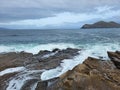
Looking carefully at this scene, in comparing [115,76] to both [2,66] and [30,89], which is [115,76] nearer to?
[30,89]

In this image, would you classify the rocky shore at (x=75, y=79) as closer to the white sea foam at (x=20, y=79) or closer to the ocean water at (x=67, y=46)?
the white sea foam at (x=20, y=79)

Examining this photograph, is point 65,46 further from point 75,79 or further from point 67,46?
point 75,79

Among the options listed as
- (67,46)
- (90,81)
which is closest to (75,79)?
(90,81)

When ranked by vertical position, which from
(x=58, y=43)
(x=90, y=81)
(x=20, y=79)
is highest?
(x=90, y=81)

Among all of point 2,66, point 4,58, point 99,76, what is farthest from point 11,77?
point 4,58

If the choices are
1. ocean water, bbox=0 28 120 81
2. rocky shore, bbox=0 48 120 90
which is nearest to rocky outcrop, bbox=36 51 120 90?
rocky shore, bbox=0 48 120 90

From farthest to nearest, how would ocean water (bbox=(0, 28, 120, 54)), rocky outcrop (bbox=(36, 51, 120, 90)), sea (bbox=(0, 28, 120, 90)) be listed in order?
ocean water (bbox=(0, 28, 120, 54)) < sea (bbox=(0, 28, 120, 90)) < rocky outcrop (bbox=(36, 51, 120, 90))

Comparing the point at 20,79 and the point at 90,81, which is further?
the point at 20,79

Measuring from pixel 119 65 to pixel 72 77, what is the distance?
12.3 ft

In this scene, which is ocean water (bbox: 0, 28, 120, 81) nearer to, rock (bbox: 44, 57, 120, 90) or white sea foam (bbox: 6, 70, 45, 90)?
white sea foam (bbox: 6, 70, 45, 90)

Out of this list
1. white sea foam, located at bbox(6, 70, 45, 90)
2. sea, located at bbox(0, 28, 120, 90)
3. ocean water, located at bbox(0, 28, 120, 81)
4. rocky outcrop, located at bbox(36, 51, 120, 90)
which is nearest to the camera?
rocky outcrop, located at bbox(36, 51, 120, 90)

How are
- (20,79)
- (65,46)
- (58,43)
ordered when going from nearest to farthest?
1. (20,79)
2. (65,46)
3. (58,43)

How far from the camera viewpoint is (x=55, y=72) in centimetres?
1245

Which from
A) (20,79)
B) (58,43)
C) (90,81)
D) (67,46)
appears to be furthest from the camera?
(58,43)
